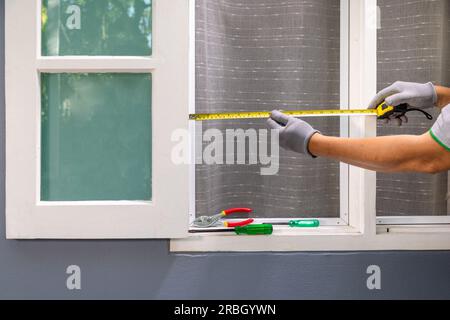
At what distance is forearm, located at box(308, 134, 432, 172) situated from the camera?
1143 mm

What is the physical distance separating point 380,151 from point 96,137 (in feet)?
2.76

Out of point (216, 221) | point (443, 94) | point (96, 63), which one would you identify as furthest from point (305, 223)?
point (96, 63)

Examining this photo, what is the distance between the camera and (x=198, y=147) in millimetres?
1581

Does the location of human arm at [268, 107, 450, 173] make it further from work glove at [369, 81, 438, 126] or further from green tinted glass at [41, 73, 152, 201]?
green tinted glass at [41, 73, 152, 201]

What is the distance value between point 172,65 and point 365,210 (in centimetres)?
75

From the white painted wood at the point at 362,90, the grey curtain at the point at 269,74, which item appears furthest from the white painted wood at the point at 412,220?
the grey curtain at the point at 269,74

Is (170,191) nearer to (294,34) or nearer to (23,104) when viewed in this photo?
(23,104)

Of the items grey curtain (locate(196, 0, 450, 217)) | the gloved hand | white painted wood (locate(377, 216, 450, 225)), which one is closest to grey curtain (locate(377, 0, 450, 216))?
grey curtain (locate(196, 0, 450, 217))

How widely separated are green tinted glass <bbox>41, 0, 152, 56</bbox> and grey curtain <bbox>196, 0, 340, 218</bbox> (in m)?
0.28

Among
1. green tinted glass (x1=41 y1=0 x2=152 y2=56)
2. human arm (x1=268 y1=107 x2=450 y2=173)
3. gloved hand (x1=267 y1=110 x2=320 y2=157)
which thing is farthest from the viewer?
green tinted glass (x1=41 y1=0 x2=152 y2=56)

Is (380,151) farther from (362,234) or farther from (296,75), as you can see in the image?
(296,75)

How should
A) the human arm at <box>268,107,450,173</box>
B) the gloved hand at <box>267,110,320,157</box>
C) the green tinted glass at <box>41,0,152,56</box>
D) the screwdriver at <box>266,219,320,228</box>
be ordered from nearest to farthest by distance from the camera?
the human arm at <box>268,107,450,173</box> < the gloved hand at <box>267,110,320,157</box> < the green tinted glass at <box>41,0,152,56</box> < the screwdriver at <box>266,219,320,228</box>

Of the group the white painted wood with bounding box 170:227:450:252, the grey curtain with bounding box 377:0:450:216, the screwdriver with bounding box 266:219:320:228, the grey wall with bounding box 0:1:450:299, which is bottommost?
the grey wall with bounding box 0:1:450:299
